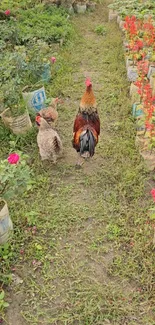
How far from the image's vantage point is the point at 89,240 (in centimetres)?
381

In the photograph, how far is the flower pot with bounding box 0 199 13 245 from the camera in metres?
3.56

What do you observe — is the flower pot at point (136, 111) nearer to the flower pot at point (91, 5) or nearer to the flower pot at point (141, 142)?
the flower pot at point (141, 142)

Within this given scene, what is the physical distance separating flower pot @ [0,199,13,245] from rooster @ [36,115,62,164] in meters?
1.05

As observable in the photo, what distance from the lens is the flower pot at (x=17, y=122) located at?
4.92 m

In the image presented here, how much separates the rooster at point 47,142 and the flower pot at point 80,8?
18.1ft

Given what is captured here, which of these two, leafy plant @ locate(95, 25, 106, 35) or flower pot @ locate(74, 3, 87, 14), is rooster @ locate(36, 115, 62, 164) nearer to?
leafy plant @ locate(95, 25, 106, 35)

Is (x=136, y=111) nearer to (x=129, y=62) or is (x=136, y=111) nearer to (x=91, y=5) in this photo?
(x=129, y=62)

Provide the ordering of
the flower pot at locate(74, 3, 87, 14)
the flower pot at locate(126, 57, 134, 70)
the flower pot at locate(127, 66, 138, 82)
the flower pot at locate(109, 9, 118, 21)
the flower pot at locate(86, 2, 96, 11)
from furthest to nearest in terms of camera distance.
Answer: the flower pot at locate(86, 2, 96, 11), the flower pot at locate(74, 3, 87, 14), the flower pot at locate(109, 9, 118, 21), the flower pot at locate(126, 57, 134, 70), the flower pot at locate(127, 66, 138, 82)

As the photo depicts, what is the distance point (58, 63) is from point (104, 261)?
4328 millimetres

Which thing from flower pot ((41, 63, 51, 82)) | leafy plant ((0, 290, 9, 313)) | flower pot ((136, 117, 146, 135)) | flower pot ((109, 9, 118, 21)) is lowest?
leafy plant ((0, 290, 9, 313))

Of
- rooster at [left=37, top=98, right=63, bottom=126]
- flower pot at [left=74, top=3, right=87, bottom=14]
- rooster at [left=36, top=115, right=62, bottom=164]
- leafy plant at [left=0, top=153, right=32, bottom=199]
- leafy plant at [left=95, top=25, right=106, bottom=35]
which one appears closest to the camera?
leafy plant at [left=0, top=153, right=32, bottom=199]

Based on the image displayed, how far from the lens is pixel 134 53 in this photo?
6.22m

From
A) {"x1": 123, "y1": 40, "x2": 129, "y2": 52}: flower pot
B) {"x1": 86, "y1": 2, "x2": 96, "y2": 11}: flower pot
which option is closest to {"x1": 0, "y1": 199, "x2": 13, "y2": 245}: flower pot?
{"x1": 123, "y1": 40, "x2": 129, "y2": 52}: flower pot

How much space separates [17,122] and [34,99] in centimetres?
54
